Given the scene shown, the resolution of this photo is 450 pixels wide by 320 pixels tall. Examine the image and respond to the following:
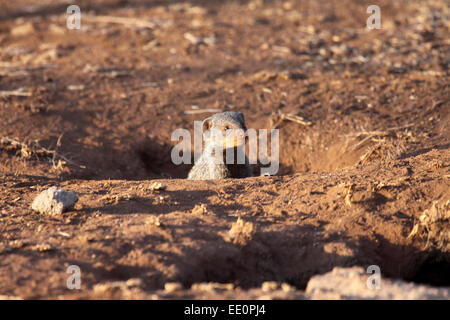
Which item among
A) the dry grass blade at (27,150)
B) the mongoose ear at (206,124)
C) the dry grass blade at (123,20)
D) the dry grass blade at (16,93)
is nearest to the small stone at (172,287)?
the mongoose ear at (206,124)

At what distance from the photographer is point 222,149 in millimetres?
4750

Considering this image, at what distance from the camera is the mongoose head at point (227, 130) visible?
445 cm

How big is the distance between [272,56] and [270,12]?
1.93m

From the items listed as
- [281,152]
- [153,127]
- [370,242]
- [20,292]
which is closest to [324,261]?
[370,242]

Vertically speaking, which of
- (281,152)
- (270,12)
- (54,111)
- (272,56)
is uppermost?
(270,12)

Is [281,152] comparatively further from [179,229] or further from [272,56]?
[179,229]

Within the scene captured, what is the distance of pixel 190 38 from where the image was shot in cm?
711

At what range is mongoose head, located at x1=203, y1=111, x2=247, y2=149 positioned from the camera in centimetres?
445

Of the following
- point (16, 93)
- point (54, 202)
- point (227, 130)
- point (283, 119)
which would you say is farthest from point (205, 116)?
point (54, 202)

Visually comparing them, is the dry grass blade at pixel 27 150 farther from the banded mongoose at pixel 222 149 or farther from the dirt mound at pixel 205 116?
the banded mongoose at pixel 222 149

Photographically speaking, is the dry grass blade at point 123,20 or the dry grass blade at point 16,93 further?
the dry grass blade at point 123,20

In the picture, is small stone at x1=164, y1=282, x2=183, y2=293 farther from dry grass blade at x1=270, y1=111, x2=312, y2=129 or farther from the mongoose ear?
dry grass blade at x1=270, y1=111, x2=312, y2=129

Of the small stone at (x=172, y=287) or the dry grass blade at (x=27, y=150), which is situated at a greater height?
the dry grass blade at (x=27, y=150)

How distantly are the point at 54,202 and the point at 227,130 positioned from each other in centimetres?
175
